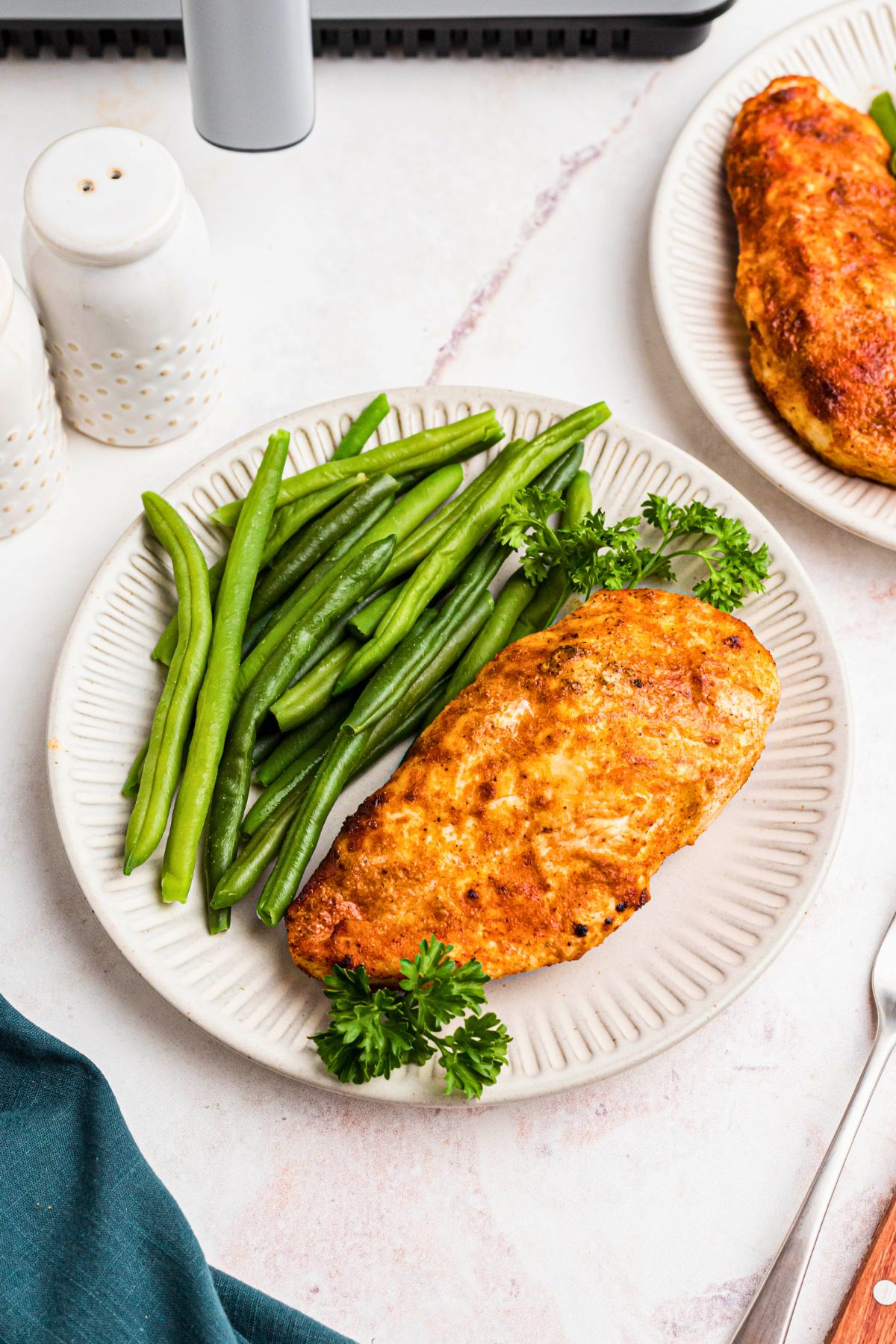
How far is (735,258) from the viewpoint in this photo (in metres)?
3.06

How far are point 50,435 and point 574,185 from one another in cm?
155

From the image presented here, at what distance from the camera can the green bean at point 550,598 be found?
264 centimetres

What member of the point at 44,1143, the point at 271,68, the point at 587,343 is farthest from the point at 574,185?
the point at 44,1143

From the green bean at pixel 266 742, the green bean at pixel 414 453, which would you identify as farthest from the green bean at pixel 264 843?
the green bean at pixel 414 453

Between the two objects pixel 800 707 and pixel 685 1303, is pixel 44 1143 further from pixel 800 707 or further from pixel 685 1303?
pixel 800 707

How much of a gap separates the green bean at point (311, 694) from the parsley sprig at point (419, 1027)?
1.73ft

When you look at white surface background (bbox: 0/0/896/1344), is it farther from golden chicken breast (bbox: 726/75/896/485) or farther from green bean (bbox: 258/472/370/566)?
Result: green bean (bbox: 258/472/370/566)

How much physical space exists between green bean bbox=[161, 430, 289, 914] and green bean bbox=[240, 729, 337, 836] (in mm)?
97

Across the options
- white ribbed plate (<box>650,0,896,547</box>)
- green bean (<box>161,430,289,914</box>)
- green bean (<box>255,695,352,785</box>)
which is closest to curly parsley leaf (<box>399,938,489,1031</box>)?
green bean (<box>161,430,289,914</box>)

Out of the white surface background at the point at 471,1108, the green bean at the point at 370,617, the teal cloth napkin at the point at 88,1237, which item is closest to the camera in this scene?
the teal cloth napkin at the point at 88,1237

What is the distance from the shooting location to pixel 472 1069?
2162 millimetres

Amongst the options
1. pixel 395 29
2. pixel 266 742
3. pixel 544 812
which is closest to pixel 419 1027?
pixel 544 812

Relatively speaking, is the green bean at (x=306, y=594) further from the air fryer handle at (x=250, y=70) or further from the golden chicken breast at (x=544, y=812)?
the air fryer handle at (x=250, y=70)

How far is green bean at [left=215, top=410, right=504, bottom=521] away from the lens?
8.75 ft
